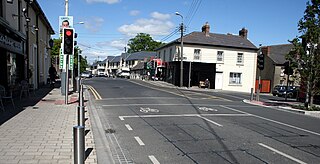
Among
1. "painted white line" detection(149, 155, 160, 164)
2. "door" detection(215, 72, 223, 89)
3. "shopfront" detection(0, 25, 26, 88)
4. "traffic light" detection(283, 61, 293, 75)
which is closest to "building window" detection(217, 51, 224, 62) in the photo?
"door" detection(215, 72, 223, 89)

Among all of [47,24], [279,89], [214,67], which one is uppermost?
[47,24]

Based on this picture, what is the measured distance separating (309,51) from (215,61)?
2127 centimetres

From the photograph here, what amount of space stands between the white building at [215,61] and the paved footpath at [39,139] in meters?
27.4

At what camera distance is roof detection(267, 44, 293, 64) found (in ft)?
143

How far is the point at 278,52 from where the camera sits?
1852 inches

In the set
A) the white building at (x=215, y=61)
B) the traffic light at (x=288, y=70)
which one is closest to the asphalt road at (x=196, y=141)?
the traffic light at (x=288, y=70)

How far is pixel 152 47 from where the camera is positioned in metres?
102

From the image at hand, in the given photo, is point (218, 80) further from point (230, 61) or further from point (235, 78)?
point (230, 61)

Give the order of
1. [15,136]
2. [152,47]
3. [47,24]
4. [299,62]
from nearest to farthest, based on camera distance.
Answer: [15,136] → [299,62] → [47,24] → [152,47]

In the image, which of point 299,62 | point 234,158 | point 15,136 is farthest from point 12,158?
point 299,62

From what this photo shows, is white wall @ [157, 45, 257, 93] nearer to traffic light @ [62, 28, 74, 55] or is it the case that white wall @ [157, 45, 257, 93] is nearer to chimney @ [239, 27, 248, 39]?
chimney @ [239, 27, 248, 39]

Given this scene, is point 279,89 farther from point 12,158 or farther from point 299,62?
point 12,158

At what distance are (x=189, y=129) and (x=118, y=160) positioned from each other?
3473 mm

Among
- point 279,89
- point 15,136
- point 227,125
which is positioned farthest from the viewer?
point 279,89
